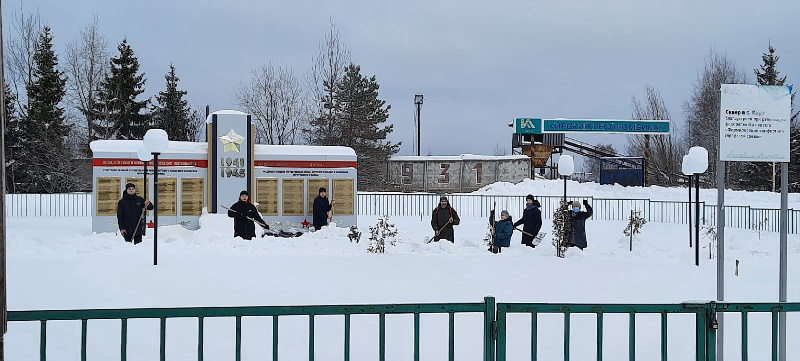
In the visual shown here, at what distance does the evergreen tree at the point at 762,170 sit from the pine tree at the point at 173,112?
37517mm

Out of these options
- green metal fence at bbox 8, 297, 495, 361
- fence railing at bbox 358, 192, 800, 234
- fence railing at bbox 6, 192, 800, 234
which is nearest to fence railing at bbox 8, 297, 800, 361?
green metal fence at bbox 8, 297, 495, 361

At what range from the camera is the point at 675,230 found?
23234 millimetres

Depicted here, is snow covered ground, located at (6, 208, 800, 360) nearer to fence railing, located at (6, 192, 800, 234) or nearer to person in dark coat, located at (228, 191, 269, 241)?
person in dark coat, located at (228, 191, 269, 241)

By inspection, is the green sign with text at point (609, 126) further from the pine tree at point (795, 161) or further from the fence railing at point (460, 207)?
the pine tree at point (795, 161)

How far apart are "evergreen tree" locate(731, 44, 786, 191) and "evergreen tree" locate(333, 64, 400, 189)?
22540 mm

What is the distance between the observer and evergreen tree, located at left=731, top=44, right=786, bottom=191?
42.4 meters

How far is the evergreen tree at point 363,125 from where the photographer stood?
146ft

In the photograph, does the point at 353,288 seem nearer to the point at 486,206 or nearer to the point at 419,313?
the point at 419,313

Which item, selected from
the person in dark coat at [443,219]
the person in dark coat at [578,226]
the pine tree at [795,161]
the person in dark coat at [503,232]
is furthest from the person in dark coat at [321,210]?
the pine tree at [795,161]

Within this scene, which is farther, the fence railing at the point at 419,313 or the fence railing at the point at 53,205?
the fence railing at the point at 53,205

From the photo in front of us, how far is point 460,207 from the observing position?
3034 centimetres

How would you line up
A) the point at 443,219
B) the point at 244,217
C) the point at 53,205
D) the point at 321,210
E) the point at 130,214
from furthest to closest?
the point at 53,205 < the point at 321,210 < the point at 244,217 < the point at 443,219 < the point at 130,214

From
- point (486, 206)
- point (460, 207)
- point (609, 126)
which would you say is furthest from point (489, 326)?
point (609, 126)

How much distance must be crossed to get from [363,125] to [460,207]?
16.9 meters
